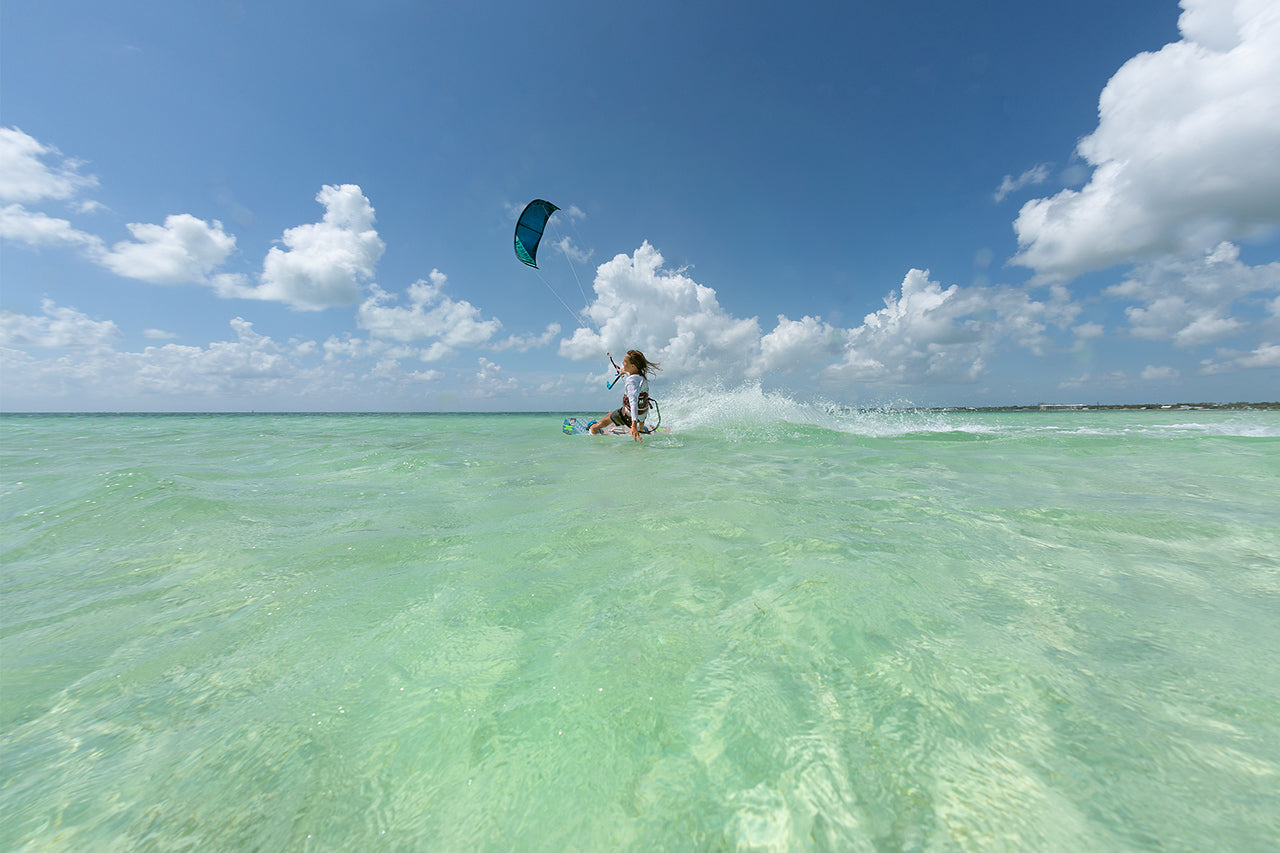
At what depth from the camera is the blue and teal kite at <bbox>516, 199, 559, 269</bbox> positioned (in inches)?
536

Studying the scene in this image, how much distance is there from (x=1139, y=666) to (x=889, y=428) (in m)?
20.2

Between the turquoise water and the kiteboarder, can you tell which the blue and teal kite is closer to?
the kiteboarder

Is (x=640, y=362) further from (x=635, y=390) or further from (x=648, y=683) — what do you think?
(x=648, y=683)

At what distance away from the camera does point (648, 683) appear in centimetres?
207

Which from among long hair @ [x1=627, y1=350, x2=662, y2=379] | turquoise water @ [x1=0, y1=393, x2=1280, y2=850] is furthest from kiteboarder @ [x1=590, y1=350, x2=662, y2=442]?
turquoise water @ [x1=0, y1=393, x2=1280, y2=850]

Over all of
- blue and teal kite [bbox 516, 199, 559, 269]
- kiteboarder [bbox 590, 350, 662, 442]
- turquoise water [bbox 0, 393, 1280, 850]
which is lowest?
turquoise water [bbox 0, 393, 1280, 850]

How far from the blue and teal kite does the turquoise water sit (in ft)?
36.3

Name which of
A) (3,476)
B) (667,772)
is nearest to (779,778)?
(667,772)

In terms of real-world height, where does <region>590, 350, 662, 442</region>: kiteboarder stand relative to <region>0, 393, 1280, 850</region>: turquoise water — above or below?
above

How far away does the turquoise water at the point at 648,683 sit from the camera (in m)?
1.47

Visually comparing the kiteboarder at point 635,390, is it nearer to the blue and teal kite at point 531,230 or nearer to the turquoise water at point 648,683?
the blue and teal kite at point 531,230

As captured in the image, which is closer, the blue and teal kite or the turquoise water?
the turquoise water

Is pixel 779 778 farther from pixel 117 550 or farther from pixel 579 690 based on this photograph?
pixel 117 550

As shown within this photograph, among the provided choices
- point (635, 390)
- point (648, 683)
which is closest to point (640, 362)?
point (635, 390)
